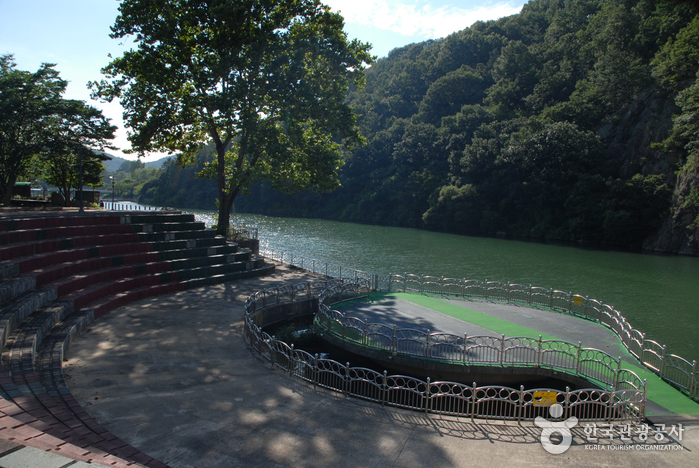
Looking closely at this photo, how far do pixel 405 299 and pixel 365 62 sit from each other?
16.8 meters

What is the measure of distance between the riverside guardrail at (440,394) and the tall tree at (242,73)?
43.7 feet

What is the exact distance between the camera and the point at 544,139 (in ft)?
191

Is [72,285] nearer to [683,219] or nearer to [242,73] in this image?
[242,73]

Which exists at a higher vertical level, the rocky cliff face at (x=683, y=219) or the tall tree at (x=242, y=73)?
the tall tree at (x=242, y=73)

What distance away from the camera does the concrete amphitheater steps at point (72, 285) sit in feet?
21.6

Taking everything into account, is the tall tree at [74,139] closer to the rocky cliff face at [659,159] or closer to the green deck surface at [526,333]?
the green deck surface at [526,333]

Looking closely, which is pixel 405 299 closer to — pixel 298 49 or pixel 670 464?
pixel 670 464

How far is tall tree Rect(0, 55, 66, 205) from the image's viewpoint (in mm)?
30641

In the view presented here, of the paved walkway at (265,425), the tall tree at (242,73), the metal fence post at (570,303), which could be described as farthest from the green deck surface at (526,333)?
the tall tree at (242,73)

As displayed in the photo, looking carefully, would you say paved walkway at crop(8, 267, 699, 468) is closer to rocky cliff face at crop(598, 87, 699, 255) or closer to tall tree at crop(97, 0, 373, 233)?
tall tree at crop(97, 0, 373, 233)

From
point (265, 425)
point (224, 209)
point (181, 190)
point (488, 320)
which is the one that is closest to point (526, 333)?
point (488, 320)

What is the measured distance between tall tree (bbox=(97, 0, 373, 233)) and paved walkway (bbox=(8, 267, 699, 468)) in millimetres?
18450

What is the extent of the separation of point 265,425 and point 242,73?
23864 millimetres

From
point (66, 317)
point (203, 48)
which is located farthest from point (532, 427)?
point (203, 48)
